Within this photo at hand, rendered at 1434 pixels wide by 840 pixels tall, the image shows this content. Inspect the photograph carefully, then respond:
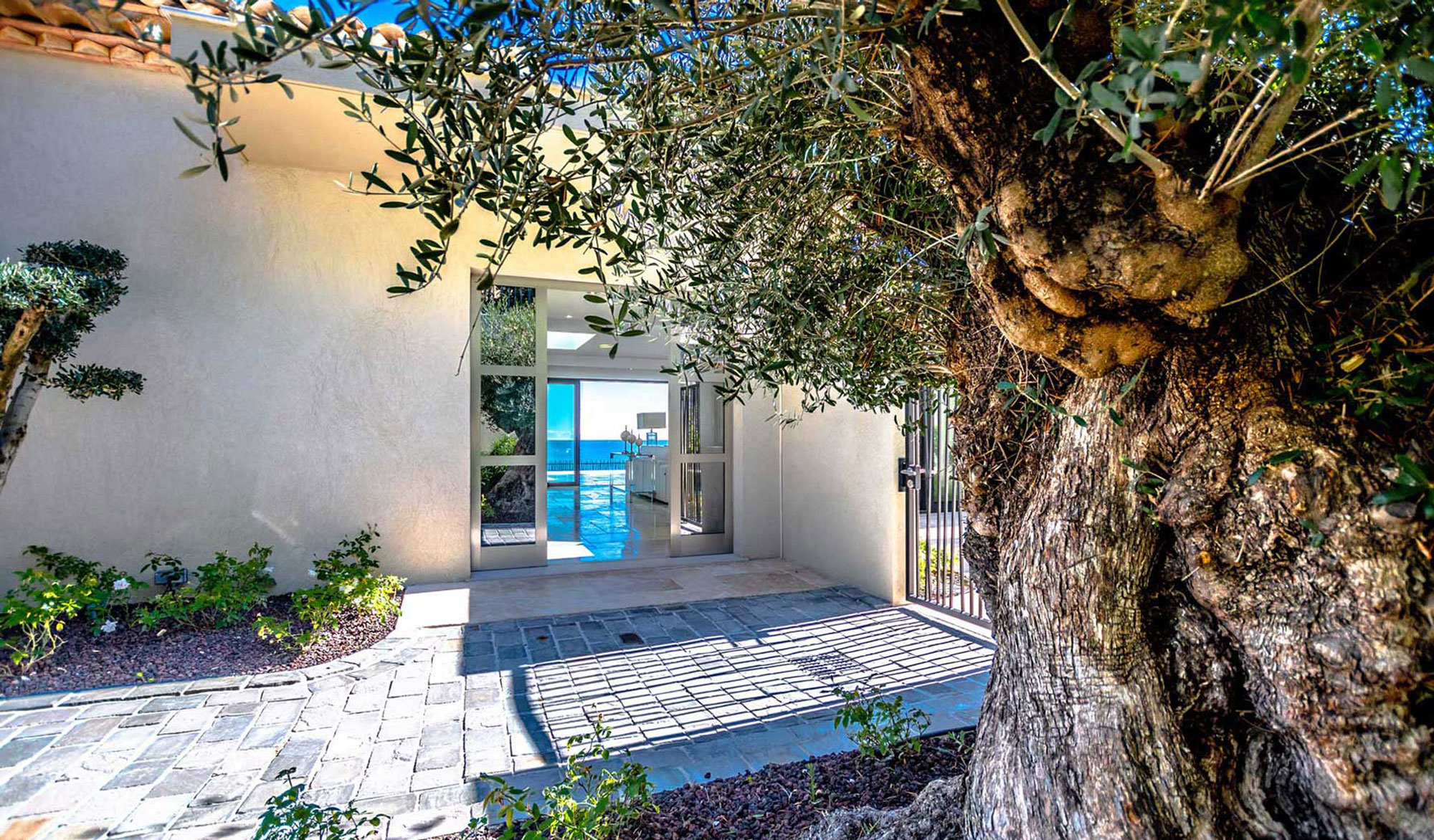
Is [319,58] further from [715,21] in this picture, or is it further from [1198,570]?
[1198,570]

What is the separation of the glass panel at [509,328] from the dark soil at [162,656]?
3017 mm

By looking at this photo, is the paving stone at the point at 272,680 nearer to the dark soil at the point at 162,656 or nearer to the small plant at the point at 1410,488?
the dark soil at the point at 162,656

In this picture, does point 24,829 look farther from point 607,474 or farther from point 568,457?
point 568,457

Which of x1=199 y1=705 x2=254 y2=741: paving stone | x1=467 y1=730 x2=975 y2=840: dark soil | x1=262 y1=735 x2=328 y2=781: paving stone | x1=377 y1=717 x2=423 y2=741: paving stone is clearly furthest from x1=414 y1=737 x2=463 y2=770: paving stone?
x1=199 y1=705 x2=254 y2=741: paving stone

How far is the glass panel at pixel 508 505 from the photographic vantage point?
7.00 m

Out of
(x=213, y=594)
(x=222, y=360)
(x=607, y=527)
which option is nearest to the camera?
(x=213, y=594)

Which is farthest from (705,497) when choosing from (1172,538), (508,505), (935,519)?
(1172,538)

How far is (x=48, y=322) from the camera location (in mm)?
4367

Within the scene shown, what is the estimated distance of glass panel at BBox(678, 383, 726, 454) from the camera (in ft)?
26.4

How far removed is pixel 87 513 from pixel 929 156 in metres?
6.79

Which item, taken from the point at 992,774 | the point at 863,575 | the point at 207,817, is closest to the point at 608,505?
the point at 863,575

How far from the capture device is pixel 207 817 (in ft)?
8.54

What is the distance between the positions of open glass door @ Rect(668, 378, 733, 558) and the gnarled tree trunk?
635 cm

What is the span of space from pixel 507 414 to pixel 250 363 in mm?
2251
